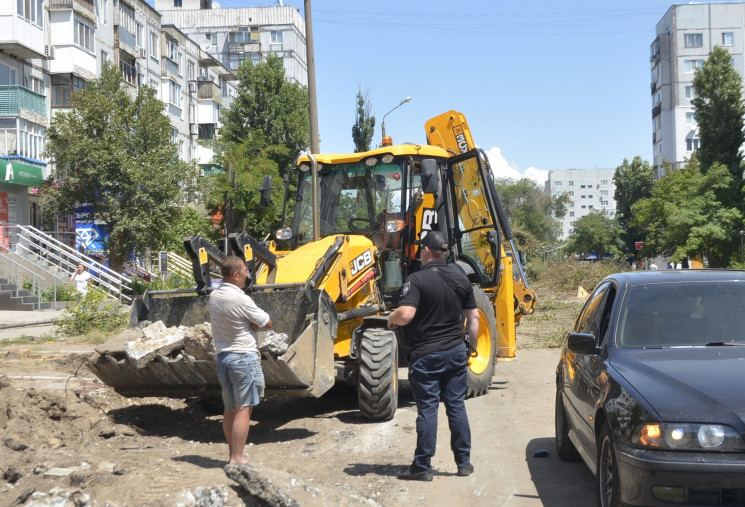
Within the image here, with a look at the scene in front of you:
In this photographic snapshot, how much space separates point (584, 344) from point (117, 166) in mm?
24697

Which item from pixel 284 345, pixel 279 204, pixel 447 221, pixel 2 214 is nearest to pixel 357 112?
pixel 279 204

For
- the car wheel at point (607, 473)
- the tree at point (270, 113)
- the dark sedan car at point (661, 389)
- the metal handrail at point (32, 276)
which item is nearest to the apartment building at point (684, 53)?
the tree at point (270, 113)

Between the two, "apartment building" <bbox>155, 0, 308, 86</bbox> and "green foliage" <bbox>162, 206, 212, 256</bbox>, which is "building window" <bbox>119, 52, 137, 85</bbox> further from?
"apartment building" <bbox>155, 0, 308, 86</bbox>

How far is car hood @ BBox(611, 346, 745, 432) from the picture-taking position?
460 centimetres

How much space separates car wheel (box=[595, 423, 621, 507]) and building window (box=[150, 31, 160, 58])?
46.3m

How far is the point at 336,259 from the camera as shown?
31.5 ft

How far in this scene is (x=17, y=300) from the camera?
82.8ft

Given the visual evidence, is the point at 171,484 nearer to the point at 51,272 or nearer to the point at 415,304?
the point at 415,304

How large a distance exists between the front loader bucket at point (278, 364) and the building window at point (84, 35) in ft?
98.2

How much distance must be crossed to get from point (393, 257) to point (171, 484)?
209 inches

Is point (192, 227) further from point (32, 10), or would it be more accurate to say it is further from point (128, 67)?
point (32, 10)

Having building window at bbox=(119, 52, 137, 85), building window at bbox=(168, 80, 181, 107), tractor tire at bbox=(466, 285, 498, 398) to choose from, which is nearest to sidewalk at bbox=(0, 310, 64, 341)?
tractor tire at bbox=(466, 285, 498, 398)

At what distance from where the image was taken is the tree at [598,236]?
78.1m

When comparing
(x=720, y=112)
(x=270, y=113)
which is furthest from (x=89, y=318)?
(x=720, y=112)
